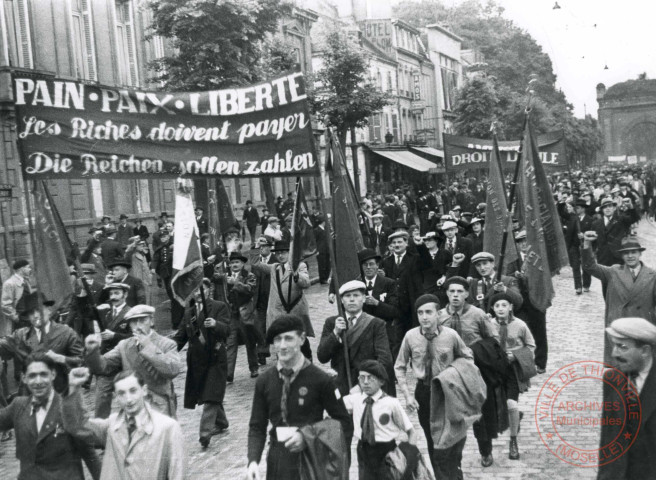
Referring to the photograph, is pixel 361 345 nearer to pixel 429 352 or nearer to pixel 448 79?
pixel 429 352

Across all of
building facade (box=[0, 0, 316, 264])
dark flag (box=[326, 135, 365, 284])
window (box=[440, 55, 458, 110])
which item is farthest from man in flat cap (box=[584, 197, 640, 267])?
window (box=[440, 55, 458, 110])

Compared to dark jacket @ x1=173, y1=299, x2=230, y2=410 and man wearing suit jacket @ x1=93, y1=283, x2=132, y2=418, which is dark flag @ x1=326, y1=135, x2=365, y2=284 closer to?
dark jacket @ x1=173, y1=299, x2=230, y2=410

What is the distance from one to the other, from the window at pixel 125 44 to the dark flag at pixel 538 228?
22.7 m

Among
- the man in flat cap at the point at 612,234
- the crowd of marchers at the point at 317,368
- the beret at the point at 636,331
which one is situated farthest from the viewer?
the man in flat cap at the point at 612,234

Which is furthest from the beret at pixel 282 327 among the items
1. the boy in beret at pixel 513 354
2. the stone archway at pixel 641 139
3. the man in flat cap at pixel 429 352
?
the stone archway at pixel 641 139

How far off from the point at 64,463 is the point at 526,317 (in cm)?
659

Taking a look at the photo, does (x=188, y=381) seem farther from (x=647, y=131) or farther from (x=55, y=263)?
(x=647, y=131)

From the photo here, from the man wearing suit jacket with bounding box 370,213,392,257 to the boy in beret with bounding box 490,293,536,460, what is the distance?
399 inches

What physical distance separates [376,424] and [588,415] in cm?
399

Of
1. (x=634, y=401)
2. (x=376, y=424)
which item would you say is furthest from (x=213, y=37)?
(x=634, y=401)

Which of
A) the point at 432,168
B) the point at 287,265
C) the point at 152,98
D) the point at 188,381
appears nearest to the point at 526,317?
the point at 287,265

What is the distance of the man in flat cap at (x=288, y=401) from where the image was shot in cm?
534

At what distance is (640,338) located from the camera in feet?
16.9

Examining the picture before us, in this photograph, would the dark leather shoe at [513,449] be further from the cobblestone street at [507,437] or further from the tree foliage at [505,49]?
the tree foliage at [505,49]
